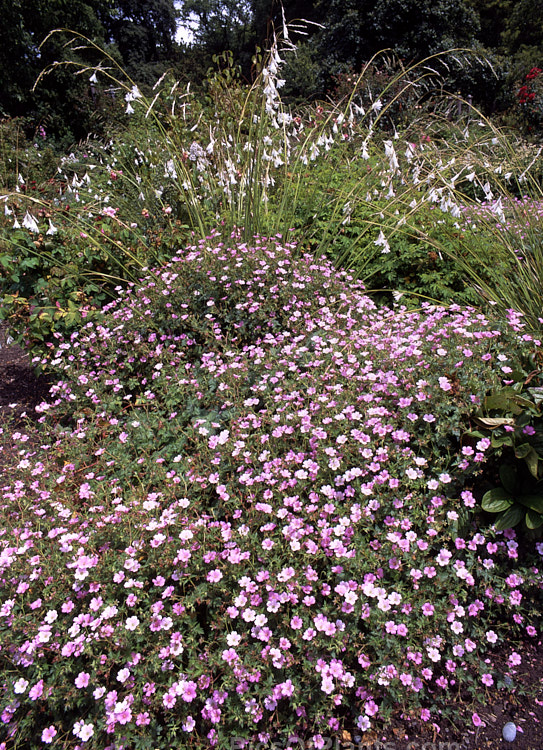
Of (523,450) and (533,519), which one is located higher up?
(523,450)

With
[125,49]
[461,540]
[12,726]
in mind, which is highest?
[461,540]

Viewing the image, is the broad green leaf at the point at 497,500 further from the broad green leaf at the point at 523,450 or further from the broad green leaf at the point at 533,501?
the broad green leaf at the point at 523,450

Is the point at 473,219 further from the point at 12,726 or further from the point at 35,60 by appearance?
the point at 35,60

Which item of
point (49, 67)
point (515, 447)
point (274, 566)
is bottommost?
point (49, 67)

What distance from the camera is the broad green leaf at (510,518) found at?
1869 mm

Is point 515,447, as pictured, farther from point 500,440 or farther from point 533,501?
point 533,501

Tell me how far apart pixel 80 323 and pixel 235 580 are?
8.77ft

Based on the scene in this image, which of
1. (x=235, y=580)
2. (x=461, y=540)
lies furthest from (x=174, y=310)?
(x=461, y=540)

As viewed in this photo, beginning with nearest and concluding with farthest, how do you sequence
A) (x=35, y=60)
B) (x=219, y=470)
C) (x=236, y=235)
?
(x=219, y=470) → (x=236, y=235) → (x=35, y=60)

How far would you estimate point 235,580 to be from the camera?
170cm

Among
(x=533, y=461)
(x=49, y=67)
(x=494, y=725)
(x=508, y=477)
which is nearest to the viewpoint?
(x=494, y=725)

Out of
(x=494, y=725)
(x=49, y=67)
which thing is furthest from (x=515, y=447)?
(x=49, y=67)

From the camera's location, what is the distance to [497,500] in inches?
74.8

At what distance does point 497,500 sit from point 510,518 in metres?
0.08
